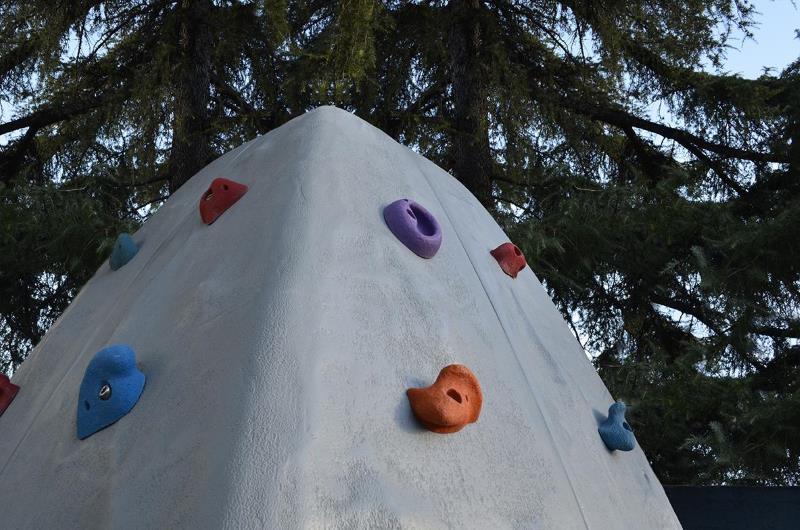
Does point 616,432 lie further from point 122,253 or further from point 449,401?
point 122,253

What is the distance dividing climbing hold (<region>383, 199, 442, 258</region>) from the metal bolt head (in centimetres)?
92

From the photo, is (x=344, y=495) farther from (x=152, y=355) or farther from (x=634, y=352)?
(x=634, y=352)

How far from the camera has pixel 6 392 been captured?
2869 mm

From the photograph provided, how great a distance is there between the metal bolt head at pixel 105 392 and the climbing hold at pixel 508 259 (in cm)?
146

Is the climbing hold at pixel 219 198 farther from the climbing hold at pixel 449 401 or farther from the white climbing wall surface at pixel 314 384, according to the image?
the climbing hold at pixel 449 401

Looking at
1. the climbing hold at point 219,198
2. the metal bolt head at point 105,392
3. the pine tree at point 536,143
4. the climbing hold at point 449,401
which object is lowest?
the climbing hold at point 449,401

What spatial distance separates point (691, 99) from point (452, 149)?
216 centimetres

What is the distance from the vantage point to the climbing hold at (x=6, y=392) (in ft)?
9.35

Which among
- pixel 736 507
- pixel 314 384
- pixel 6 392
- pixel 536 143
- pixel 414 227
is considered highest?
pixel 536 143

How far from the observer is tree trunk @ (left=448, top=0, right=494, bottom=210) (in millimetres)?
7441

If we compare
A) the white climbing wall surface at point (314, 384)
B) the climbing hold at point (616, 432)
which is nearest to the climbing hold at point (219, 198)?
the white climbing wall surface at point (314, 384)

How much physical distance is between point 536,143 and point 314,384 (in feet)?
21.4

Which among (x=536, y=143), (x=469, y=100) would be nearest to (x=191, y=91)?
(x=469, y=100)

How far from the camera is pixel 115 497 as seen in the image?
1987 mm
